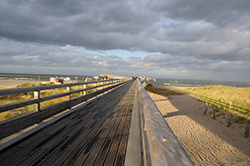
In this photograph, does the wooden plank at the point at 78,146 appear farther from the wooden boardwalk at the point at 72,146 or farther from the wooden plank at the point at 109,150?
the wooden plank at the point at 109,150

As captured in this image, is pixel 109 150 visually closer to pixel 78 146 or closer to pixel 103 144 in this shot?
pixel 103 144

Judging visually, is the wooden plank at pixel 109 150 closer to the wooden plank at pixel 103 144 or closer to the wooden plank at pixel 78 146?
the wooden plank at pixel 103 144

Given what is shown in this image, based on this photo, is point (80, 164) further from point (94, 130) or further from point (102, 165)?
point (94, 130)

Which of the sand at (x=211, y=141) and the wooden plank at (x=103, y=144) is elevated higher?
the wooden plank at (x=103, y=144)

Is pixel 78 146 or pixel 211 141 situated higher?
pixel 78 146

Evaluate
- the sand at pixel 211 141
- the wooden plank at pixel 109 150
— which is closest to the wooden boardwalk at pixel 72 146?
the wooden plank at pixel 109 150

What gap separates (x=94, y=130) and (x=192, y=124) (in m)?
9.46

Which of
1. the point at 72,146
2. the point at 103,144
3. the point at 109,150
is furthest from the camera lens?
the point at 103,144

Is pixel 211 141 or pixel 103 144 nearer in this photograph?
pixel 103 144

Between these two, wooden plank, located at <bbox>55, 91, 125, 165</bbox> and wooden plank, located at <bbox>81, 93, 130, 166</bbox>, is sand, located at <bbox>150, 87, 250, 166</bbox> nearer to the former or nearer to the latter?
wooden plank, located at <bbox>81, 93, 130, 166</bbox>

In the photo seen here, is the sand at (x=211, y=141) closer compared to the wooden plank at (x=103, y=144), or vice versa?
the wooden plank at (x=103, y=144)

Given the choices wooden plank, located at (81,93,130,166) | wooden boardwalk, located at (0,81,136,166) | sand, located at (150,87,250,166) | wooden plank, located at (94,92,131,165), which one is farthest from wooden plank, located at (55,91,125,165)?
sand, located at (150,87,250,166)

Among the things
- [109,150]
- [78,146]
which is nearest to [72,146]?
[78,146]

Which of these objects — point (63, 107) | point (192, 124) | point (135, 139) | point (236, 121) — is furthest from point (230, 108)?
point (63, 107)
